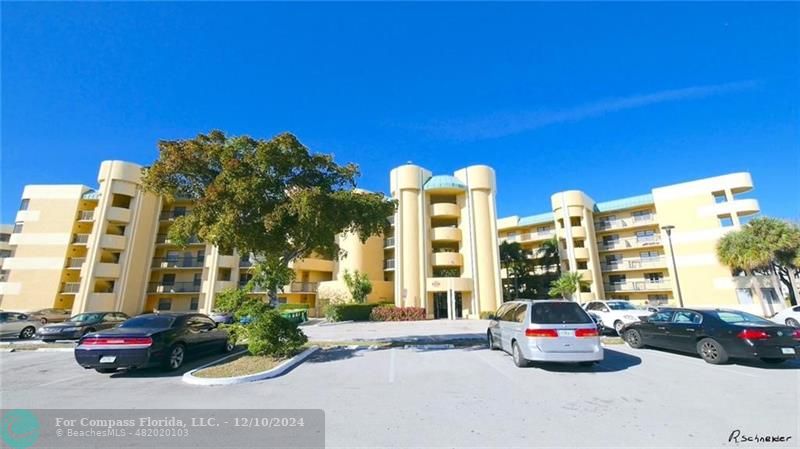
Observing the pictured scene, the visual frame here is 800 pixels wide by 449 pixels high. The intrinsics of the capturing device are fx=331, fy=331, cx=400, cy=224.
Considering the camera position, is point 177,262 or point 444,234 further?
point 177,262

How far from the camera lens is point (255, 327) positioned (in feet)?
33.1

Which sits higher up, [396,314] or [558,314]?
[558,314]

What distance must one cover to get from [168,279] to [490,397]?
124 feet

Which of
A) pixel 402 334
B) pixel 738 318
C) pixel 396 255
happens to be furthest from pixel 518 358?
pixel 396 255

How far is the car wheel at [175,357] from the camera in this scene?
8.87 metres

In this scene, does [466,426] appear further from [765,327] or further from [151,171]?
[151,171]

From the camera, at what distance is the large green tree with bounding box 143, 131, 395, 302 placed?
10.3m

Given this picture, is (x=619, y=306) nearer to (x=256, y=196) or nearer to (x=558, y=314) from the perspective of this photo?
(x=558, y=314)

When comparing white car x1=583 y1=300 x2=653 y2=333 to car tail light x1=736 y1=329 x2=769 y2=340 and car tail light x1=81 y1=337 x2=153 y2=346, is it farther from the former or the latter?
car tail light x1=81 y1=337 x2=153 y2=346

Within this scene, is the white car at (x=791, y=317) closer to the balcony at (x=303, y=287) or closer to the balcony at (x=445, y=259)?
the balcony at (x=445, y=259)

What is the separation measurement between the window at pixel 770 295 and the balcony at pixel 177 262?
50084mm

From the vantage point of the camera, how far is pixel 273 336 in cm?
1008

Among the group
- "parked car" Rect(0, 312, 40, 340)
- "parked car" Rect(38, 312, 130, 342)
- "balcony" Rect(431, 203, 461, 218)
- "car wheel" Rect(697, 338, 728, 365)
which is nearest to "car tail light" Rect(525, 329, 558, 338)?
"car wheel" Rect(697, 338, 728, 365)

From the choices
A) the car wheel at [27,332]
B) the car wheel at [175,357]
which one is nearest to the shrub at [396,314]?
the car wheel at [175,357]
